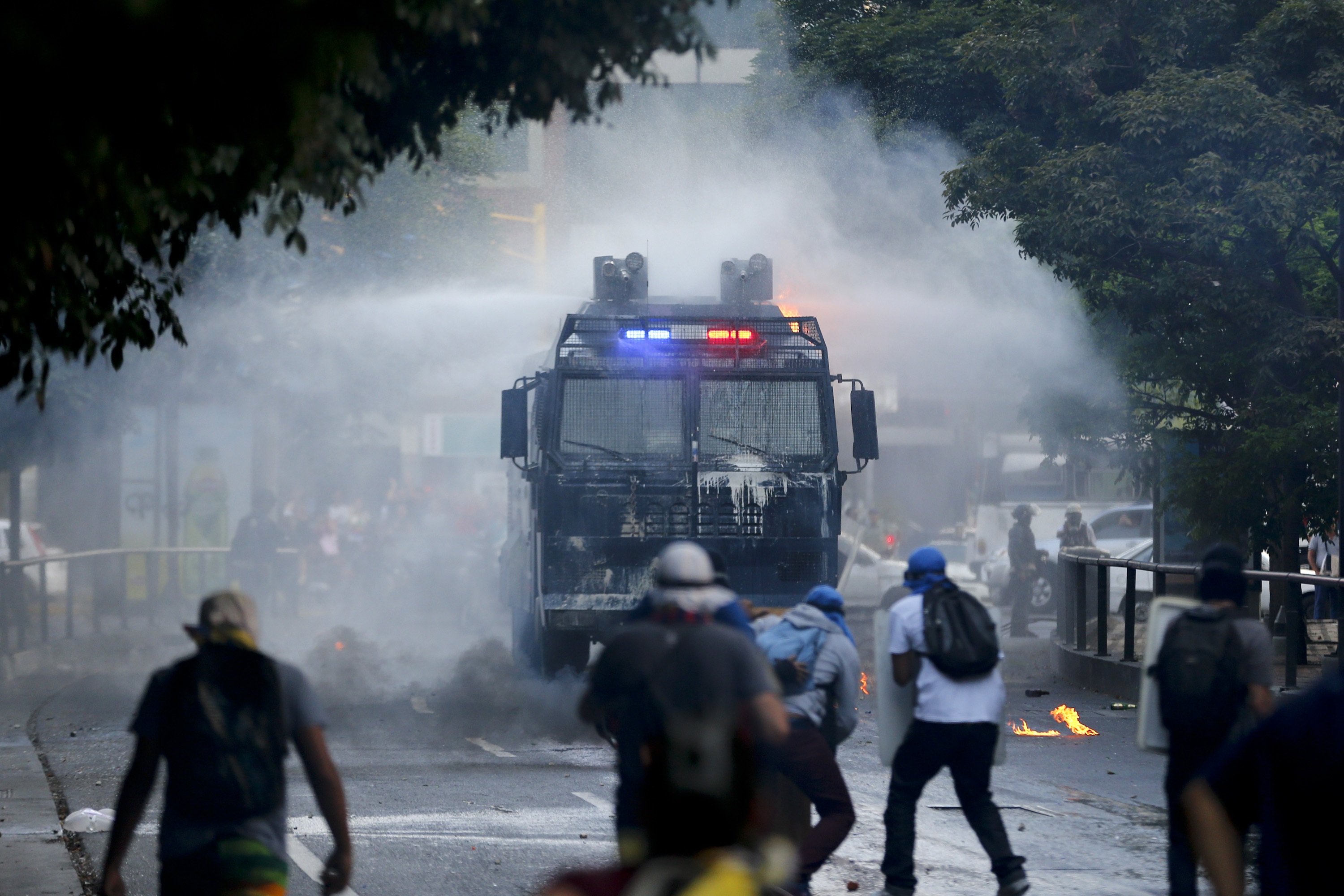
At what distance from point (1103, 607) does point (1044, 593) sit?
10867mm

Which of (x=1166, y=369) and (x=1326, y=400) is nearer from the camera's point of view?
(x=1326, y=400)

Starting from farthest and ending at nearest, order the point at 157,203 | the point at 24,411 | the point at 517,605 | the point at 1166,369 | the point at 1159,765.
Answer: the point at 24,411, the point at 1166,369, the point at 517,605, the point at 1159,765, the point at 157,203

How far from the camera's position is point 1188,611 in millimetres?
6098

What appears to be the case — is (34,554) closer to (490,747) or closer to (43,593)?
(43,593)

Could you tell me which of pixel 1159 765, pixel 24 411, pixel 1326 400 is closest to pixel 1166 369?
pixel 1326 400

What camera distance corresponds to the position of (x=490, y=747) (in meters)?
11.9

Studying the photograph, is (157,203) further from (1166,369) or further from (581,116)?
(1166,369)

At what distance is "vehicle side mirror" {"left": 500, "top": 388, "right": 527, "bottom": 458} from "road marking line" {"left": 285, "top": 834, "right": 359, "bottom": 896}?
4482 millimetres

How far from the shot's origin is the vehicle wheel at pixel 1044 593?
2644cm

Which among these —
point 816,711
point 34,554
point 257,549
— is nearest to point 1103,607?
point 816,711

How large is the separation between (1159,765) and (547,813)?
4546 mm

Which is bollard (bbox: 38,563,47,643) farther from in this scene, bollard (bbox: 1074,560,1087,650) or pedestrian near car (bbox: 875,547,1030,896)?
pedestrian near car (bbox: 875,547,1030,896)

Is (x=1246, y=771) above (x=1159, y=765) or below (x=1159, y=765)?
above

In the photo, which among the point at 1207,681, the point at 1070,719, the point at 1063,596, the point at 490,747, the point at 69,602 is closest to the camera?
the point at 1207,681
